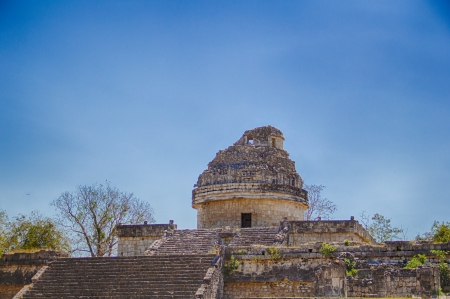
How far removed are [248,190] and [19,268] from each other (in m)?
9.59

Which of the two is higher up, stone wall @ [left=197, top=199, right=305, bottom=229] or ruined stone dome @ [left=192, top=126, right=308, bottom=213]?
ruined stone dome @ [left=192, top=126, right=308, bottom=213]

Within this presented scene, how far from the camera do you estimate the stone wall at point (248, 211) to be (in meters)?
27.2

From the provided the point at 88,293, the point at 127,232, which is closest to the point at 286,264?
the point at 88,293

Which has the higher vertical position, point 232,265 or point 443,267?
point 232,265

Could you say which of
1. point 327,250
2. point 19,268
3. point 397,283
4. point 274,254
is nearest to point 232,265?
point 274,254

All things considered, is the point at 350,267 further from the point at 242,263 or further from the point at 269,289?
the point at 242,263

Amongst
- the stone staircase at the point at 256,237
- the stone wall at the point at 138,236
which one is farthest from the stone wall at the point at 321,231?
the stone wall at the point at 138,236

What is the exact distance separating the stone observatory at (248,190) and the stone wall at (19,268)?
702 centimetres

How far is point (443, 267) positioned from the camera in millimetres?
19094

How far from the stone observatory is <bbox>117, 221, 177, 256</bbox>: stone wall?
8.42ft

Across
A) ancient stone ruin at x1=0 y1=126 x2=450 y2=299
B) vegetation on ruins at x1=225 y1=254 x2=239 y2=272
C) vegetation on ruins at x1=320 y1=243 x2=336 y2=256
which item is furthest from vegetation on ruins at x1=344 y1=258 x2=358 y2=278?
vegetation on ruins at x1=225 y1=254 x2=239 y2=272

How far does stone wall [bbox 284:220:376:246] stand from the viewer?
958 inches

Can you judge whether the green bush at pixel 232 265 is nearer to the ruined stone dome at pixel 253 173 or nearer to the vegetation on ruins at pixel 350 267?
the vegetation on ruins at pixel 350 267

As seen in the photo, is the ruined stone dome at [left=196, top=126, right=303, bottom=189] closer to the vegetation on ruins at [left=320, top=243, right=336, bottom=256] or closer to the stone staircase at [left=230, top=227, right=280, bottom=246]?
the stone staircase at [left=230, top=227, right=280, bottom=246]
